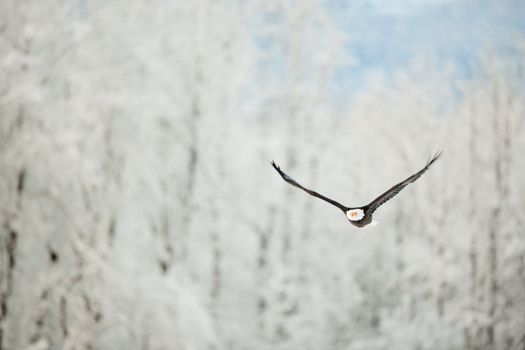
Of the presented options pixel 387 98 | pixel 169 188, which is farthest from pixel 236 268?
pixel 387 98

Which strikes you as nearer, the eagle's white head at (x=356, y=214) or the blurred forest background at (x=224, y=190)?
the eagle's white head at (x=356, y=214)

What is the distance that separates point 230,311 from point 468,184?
5672mm

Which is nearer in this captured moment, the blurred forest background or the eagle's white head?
the eagle's white head

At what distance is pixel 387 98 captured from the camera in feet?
41.4

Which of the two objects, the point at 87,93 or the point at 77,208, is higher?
the point at 87,93

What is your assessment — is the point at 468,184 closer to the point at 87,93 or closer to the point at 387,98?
the point at 387,98

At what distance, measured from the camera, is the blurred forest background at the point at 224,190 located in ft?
20.6

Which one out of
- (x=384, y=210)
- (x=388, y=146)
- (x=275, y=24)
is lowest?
(x=384, y=210)

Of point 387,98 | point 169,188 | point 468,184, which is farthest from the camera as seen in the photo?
point 387,98

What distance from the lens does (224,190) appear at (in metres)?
8.33

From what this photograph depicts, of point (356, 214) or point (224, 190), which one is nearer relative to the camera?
point (356, 214)

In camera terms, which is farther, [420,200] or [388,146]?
[388,146]

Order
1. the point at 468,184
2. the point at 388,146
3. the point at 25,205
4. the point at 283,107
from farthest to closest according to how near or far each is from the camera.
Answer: the point at 388,146 < the point at 468,184 < the point at 283,107 < the point at 25,205

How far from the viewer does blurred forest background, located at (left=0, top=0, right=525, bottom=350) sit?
6.27 m
